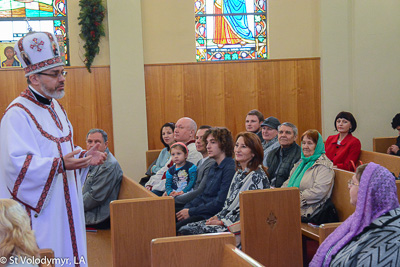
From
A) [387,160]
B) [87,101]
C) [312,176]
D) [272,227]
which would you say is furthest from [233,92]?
[272,227]

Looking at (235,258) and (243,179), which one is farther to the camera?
(243,179)

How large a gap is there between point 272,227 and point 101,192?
76.6 inches

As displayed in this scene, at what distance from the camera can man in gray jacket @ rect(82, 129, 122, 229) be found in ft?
16.9

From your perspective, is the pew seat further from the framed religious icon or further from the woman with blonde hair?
the framed religious icon

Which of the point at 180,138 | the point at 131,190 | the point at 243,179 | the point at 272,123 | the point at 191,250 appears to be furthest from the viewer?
the point at 180,138

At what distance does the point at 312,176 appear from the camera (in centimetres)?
467

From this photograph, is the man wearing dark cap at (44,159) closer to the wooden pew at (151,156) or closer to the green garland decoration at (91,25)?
the wooden pew at (151,156)

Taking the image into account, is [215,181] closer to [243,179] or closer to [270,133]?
[243,179]

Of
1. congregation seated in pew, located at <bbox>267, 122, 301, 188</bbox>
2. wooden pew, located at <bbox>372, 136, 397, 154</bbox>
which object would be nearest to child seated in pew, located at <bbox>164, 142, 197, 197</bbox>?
congregation seated in pew, located at <bbox>267, 122, 301, 188</bbox>

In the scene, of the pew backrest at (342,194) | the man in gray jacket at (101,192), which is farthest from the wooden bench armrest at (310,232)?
the man in gray jacket at (101,192)

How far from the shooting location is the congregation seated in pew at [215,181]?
4.50 meters

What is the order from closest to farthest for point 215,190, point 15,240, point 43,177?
point 15,240 → point 43,177 → point 215,190

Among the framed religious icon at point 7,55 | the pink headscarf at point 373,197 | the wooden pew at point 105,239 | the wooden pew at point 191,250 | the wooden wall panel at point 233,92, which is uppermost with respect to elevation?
the framed religious icon at point 7,55

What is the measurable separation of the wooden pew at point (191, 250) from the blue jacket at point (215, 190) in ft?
6.16
